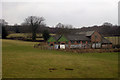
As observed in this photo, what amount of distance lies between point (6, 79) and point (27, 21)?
Result: 241ft

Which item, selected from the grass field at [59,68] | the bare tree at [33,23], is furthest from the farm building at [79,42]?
the bare tree at [33,23]

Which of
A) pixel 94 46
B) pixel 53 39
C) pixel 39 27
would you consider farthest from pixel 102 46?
pixel 39 27

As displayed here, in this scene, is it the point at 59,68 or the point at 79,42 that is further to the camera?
the point at 79,42

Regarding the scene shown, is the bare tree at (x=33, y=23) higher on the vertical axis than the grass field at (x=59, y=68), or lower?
higher

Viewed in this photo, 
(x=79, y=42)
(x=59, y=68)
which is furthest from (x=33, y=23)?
(x=59, y=68)

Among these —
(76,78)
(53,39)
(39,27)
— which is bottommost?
(76,78)

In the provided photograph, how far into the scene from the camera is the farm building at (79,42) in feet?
142

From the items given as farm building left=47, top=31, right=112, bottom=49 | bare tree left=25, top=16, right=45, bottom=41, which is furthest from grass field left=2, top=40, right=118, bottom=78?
bare tree left=25, top=16, right=45, bottom=41

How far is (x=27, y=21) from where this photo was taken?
8081 cm

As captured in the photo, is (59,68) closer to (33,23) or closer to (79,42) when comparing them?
(79,42)

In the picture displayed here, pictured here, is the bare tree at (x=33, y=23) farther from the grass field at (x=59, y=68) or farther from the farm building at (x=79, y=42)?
the grass field at (x=59, y=68)

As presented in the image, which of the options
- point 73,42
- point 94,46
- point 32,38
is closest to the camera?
point 73,42

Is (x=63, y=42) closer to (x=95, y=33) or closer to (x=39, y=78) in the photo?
(x=95, y=33)

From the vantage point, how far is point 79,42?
145ft
